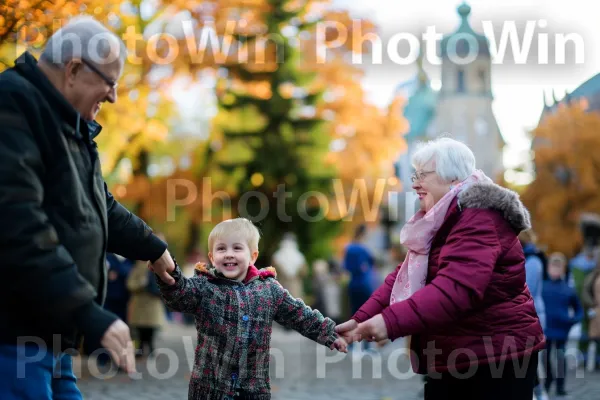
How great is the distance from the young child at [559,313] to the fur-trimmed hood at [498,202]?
23.2ft

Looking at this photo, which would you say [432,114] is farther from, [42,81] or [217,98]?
[42,81]

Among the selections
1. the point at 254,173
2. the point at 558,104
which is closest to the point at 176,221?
the point at 254,173

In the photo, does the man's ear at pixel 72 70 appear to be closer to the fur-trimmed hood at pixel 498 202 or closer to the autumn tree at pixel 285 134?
the fur-trimmed hood at pixel 498 202

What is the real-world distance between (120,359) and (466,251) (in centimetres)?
168

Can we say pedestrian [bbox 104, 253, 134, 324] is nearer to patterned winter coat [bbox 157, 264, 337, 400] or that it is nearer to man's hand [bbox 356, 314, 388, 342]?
patterned winter coat [bbox 157, 264, 337, 400]

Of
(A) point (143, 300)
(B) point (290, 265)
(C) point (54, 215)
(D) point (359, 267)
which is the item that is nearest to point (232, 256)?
(C) point (54, 215)

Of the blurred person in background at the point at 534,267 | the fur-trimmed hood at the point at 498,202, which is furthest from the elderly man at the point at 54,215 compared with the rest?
the blurred person in background at the point at 534,267

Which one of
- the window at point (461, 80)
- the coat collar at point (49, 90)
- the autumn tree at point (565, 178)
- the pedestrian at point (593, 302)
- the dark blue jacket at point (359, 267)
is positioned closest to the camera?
the coat collar at point (49, 90)

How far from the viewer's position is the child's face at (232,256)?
4.73 m

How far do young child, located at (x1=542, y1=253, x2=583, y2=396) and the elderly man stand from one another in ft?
27.7

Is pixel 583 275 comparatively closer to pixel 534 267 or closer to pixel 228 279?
pixel 534 267

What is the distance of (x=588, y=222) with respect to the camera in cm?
1948

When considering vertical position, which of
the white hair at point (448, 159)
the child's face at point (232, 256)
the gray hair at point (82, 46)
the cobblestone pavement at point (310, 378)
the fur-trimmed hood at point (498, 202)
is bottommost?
the cobblestone pavement at point (310, 378)

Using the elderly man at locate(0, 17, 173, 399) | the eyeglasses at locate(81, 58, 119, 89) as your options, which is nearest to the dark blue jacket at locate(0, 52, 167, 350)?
the elderly man at locate(0, 17, 173, 399)
